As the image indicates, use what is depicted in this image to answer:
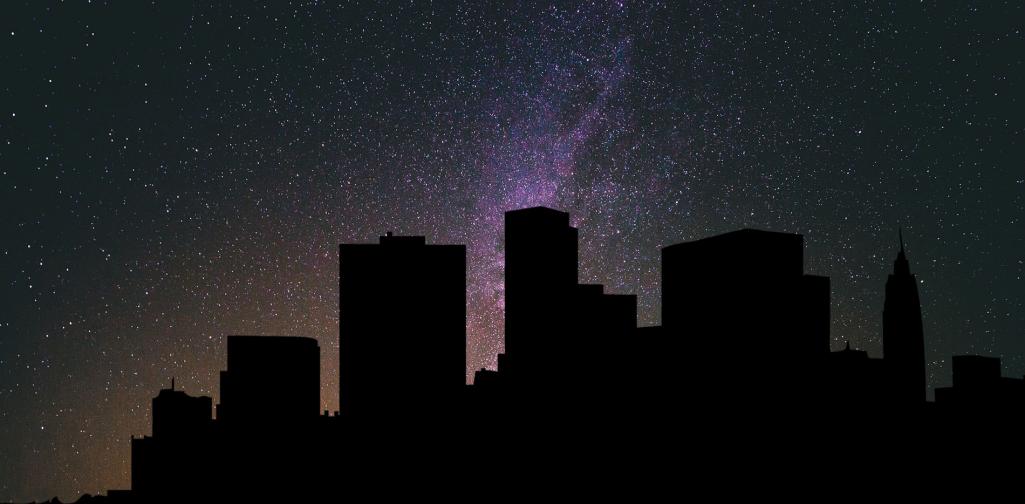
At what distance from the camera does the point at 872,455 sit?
1916 centimetres

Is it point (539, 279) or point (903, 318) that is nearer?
point (539, 279)

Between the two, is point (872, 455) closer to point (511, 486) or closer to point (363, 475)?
point (511, 486)

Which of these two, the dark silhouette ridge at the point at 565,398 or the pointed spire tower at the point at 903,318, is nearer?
the dark silhouette ridge at the point at 565,398

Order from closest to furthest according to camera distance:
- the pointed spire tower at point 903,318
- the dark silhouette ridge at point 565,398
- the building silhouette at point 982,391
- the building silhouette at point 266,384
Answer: the dark silhouette ridge at point 565,398 < the building silhouette at point 982,391 < the building silhouette at point 266,384 < the pointed spire tower at point 903,318

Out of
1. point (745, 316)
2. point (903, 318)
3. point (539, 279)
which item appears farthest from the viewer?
point (903, 318)

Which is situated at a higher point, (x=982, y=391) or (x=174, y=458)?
(x=982, y=391)

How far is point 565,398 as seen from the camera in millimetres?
21797

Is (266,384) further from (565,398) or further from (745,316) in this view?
(745,316)

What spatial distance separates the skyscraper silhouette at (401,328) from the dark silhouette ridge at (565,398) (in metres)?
0.05

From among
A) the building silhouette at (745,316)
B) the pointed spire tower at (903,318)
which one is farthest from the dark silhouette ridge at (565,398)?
the pointed spire tower at (903,318)

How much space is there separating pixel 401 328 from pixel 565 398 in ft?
17.2

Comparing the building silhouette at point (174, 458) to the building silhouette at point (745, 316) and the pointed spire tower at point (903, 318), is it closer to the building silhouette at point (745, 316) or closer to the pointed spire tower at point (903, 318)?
the building silhouette at point (745, 316)

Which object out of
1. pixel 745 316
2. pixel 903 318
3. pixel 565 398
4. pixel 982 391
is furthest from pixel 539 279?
pixel 903 318

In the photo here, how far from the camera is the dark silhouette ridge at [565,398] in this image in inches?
743
